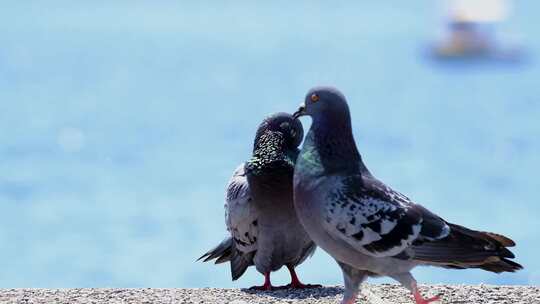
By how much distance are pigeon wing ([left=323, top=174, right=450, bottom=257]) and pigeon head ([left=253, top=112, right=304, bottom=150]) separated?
4.41ft

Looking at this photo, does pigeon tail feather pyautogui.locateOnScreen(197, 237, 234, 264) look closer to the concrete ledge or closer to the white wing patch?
the concrete ledge

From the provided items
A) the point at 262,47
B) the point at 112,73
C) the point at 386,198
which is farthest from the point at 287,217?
the point at 262,47

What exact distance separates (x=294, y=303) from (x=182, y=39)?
99642 mm

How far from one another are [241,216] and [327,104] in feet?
4.40

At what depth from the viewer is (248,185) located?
764 centimetres

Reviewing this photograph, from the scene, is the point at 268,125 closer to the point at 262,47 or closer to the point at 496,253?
the point at 496,253

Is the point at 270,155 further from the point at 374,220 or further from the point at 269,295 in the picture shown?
the point at 374,220

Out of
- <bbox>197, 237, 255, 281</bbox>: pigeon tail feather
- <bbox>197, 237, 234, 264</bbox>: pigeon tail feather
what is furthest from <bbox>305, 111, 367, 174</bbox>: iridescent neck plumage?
<bbox>197, 237, 234, 264</bbox>: pigeon tail feather

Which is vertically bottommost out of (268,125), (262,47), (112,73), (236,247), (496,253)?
(496,253)

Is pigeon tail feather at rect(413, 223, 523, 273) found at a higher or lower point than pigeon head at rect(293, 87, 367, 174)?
lower

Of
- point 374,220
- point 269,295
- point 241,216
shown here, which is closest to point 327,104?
point 374,220

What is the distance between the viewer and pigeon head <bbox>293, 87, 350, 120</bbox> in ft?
21.7

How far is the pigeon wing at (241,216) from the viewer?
7.61 m

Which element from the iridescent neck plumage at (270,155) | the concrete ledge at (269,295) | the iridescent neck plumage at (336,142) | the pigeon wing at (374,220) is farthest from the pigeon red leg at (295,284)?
the pigeon wing at (374,220)
